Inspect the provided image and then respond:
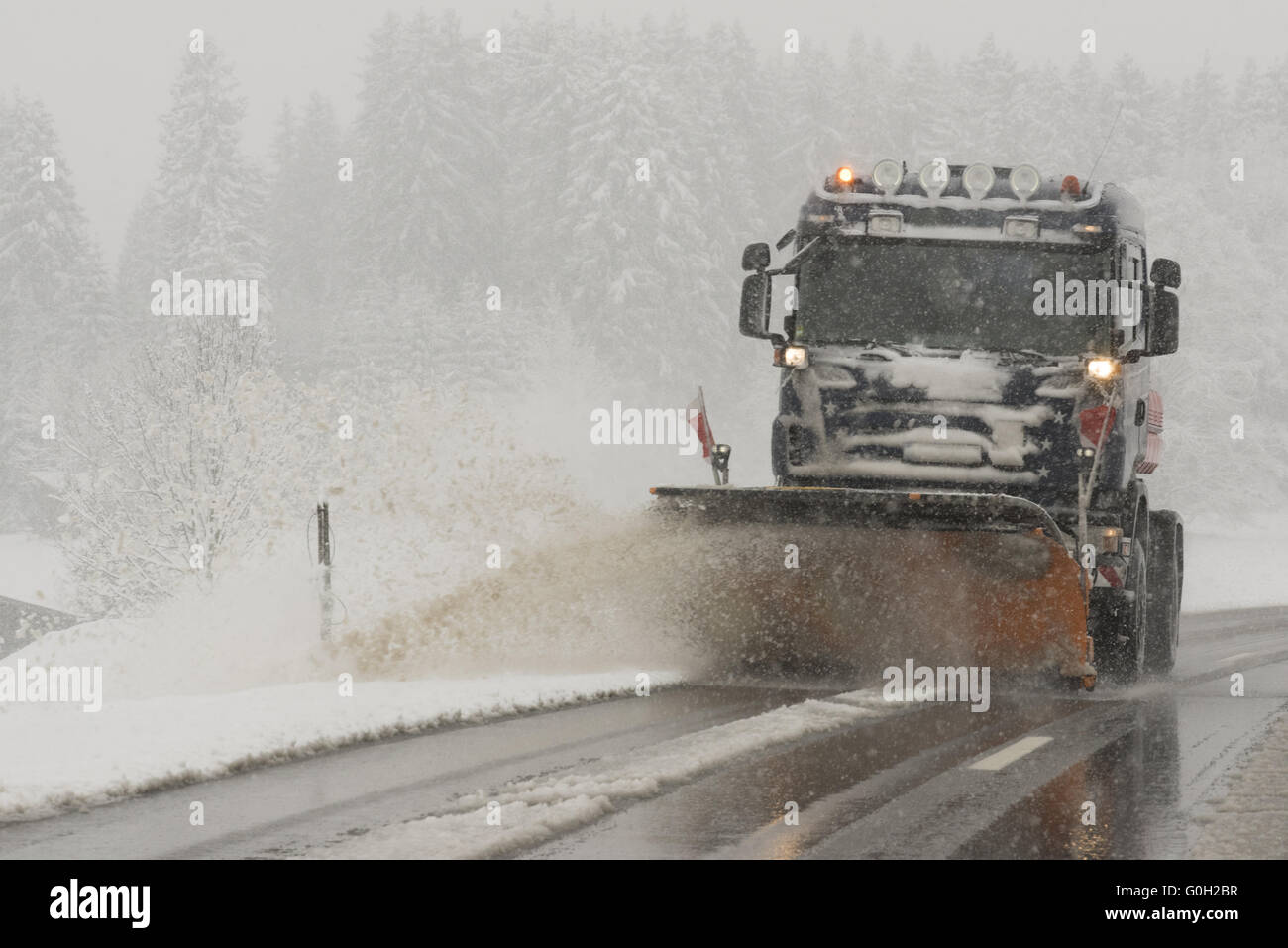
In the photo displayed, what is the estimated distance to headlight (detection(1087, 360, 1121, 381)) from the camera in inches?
415

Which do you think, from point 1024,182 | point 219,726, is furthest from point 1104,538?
point 219,726

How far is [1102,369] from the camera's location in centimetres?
1055

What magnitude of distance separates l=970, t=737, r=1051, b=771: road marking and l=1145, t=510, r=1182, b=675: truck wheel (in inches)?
185

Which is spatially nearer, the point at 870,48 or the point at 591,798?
the point at 591,798

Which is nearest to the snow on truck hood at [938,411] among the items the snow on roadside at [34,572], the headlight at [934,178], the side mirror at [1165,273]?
the side mirror at [1165,273]

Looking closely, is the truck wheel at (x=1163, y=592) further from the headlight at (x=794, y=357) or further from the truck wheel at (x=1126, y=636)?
the headlight at (x=794, y=357)

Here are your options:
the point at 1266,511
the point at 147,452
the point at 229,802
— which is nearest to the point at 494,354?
the point at 147,452

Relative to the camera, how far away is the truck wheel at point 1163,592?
1251 cm

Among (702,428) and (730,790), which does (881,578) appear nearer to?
(702,428)

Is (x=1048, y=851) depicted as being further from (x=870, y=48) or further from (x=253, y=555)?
(x=870, y=48)

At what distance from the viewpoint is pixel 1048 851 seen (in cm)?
545

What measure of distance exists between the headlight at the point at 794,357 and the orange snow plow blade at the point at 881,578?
4.18ft

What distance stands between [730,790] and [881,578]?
3.78 m

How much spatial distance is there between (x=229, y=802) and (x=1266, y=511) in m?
52.8
